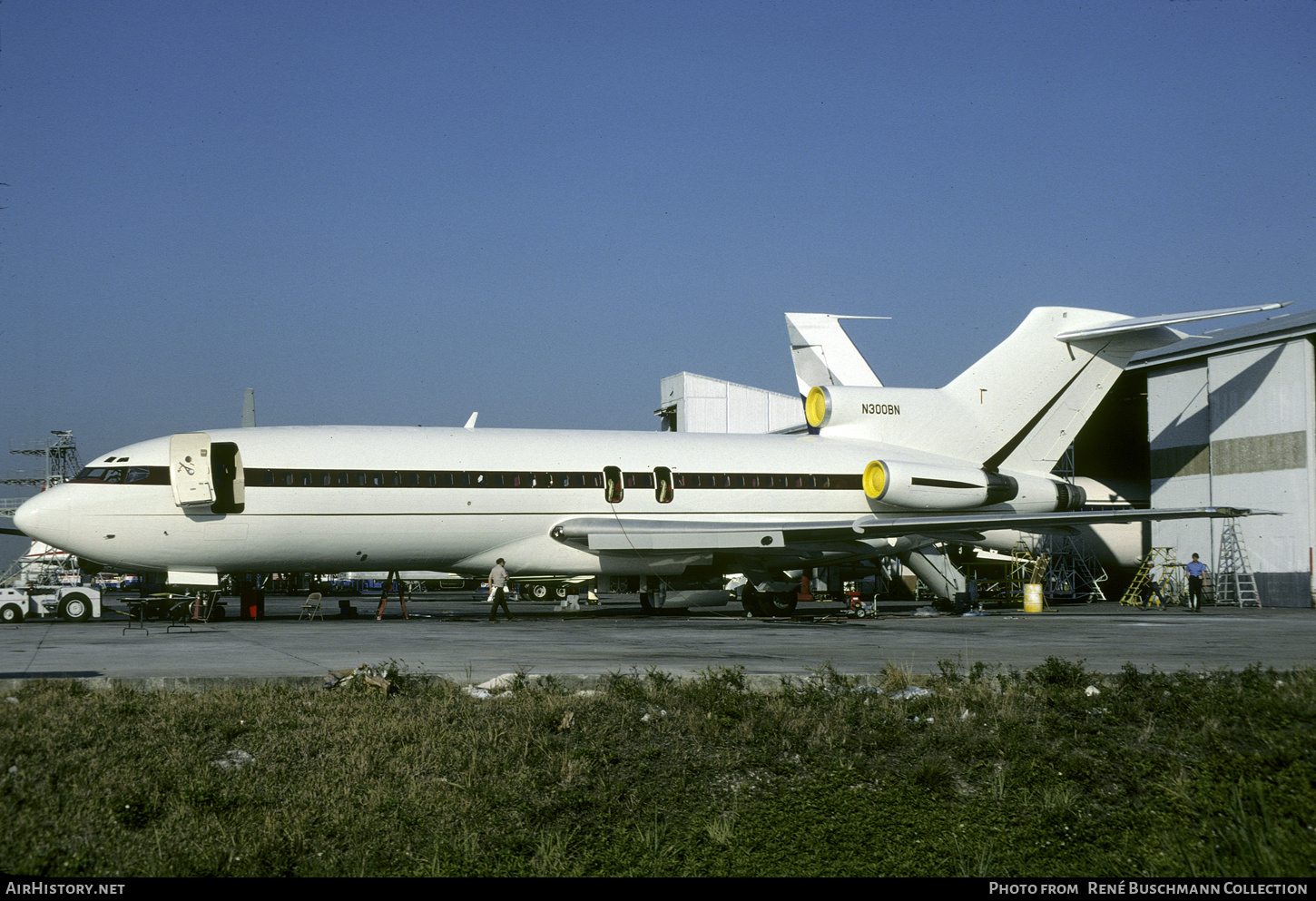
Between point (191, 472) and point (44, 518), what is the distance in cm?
282

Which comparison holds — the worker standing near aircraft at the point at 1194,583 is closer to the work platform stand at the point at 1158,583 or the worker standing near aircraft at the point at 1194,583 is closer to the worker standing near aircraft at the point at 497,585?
the work platform stand at the point at 1158,583

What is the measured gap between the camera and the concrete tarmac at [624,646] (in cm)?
1124

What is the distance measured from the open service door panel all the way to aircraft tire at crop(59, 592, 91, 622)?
4984 mm

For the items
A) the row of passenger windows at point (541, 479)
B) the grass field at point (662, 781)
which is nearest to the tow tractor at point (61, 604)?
the row of passenger windows at point (541, 479)

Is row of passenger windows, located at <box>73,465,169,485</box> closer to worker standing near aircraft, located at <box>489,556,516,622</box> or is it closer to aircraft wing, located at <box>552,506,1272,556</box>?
worker standing near aircraft, located at <box>489,556,516,622</box>

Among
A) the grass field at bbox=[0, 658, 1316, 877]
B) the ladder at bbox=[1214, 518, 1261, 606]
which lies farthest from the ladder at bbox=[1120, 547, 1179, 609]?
the grass field at bbox=[0, 658, 1316, 877]

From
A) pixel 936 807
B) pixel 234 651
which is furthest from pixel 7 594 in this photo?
pixel 936 807

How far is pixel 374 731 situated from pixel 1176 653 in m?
10.7

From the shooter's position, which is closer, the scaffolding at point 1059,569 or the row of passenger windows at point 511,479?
the row of passenger windows at point 511,479

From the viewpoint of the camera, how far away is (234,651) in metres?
13.3

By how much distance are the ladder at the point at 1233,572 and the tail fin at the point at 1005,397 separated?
289 inches

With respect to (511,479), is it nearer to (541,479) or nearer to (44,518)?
(541,479)

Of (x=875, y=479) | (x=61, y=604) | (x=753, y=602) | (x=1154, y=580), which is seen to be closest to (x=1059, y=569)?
(x=1154, y=580)

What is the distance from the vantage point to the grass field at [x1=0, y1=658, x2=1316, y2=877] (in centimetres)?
579
